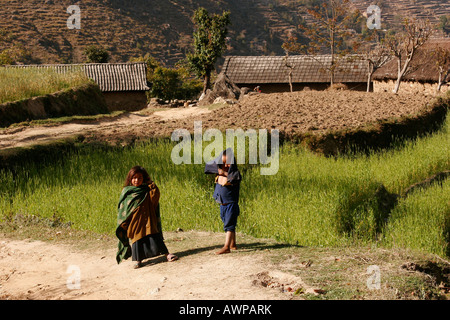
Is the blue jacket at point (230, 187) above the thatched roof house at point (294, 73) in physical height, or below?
below

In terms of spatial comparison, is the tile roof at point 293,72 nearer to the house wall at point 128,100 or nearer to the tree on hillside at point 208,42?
the tree on hillside at point 208,42

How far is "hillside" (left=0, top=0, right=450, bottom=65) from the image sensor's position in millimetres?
55125

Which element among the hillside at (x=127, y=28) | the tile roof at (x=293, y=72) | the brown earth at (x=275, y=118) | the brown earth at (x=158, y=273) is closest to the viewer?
the brown earth at (x=158, y=273)

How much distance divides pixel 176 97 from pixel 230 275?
32679mm

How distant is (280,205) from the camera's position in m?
8.41

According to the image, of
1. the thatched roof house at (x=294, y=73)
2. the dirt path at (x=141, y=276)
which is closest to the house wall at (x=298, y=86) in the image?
the thatched roof house at (x=294, y=73)

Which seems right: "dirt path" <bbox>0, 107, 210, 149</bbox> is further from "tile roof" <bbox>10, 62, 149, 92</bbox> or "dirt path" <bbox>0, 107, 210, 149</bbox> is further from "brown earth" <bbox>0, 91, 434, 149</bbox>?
→ "tile roof" <bbox>10, 62, 149, 92</bbox>

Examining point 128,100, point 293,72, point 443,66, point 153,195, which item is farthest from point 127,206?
point 293,72

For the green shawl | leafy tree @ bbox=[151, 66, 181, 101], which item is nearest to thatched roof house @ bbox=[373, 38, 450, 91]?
leafy tree @ bbox=[151, 66, 181, 101]

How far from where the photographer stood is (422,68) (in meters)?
24.5

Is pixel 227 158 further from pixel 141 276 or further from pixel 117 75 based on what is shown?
pixel 117 75

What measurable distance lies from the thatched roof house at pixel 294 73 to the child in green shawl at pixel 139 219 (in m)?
24.1

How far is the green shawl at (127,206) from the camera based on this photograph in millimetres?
6160

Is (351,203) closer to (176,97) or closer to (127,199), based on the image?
(127,199)
